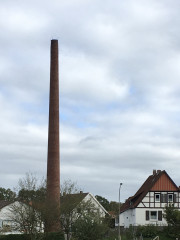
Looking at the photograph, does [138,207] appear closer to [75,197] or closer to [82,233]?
[75,197]

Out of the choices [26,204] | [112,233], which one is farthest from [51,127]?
[112,233]

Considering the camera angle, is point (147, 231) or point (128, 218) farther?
point (128, 218)

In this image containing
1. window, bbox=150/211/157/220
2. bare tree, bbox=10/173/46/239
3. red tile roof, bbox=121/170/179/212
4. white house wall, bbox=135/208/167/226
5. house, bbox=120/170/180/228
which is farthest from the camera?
red tile roof, bbox=121/170/179/212

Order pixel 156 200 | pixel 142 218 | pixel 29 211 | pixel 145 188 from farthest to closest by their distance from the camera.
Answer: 1. pixel 145 188
2. pixel 156 200
3. pixel 142 218
4. pixel 29 211

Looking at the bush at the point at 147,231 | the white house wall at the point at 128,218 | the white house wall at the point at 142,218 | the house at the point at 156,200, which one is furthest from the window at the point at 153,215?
the bush at the point at 147,231

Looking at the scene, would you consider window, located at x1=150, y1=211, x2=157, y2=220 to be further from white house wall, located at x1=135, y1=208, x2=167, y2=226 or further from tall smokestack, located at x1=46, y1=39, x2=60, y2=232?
tall smokestack, located at x1=46, y1=39, x2=60, y2=232

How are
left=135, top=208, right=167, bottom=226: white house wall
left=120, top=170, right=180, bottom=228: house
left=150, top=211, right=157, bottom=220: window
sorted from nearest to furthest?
1. left=135, top=208, right=167, bottom=226: white house wall
2. left=120, top=170, right=180, bottom=228: house
3. left=150, top=211, right=157, bottom=220: window

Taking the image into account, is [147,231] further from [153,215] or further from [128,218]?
[128,218]

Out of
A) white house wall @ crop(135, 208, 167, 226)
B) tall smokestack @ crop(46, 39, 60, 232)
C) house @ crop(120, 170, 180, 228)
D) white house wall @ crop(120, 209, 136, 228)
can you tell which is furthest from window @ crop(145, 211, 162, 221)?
tall smokestack @ crop(46, 39, 60, 232)

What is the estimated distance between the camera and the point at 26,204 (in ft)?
189

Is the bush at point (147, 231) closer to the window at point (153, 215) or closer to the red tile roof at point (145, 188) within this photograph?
the window at point (153, 215)

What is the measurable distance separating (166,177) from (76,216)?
30515 mm

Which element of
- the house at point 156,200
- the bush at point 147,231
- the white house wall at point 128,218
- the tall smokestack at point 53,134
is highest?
the tall smokestack at point 53,134

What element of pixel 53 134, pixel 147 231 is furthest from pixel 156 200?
pixel 53 134
